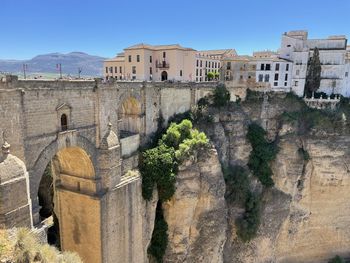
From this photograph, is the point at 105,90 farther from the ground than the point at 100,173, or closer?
farther from the ground

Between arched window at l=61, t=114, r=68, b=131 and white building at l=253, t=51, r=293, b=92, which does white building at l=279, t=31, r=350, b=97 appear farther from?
arched window at l=61, t=114, r=68, b=131

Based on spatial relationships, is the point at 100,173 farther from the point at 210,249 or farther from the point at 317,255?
the point at 317,255

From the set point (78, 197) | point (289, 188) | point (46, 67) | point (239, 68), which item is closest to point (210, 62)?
point (239, 68)

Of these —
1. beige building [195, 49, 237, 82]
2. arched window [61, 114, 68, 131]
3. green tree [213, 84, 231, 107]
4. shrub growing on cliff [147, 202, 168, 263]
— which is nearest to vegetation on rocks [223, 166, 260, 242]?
green tree [213, 84, 231, 107]

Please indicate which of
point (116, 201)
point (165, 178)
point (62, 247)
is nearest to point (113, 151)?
point (116, 201)

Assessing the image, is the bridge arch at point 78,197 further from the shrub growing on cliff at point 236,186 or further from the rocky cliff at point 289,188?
the shrub growing on cliff at point 236,186
